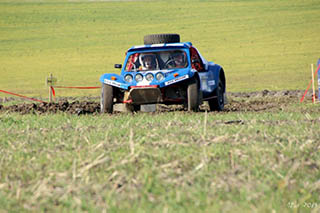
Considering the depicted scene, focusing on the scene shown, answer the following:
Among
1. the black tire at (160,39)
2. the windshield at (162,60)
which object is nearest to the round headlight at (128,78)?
the windshield at (162,60)

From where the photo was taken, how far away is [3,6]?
6075cm

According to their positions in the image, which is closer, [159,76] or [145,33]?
[159,76]

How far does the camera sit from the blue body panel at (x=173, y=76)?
41.2 ft

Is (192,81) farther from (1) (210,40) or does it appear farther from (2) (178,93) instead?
(1) (210,40)

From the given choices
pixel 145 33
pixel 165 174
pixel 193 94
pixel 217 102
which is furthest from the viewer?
pixel 145 33

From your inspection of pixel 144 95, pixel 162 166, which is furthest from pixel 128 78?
pixel 162 166

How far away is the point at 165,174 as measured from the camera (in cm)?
492

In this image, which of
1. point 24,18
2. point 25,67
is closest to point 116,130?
point 25,67

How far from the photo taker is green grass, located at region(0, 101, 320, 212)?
427 cm

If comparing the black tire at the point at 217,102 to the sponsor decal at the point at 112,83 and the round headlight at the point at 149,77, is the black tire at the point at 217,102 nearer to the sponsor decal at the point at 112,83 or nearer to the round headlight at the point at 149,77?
the round headlight at the point at 149,77

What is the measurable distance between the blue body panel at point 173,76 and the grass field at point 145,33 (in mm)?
13979

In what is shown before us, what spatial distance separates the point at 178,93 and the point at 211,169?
26.7 feet

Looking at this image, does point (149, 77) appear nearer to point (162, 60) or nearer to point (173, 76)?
point (173, 76)

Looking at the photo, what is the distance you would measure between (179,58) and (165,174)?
9.08 m
